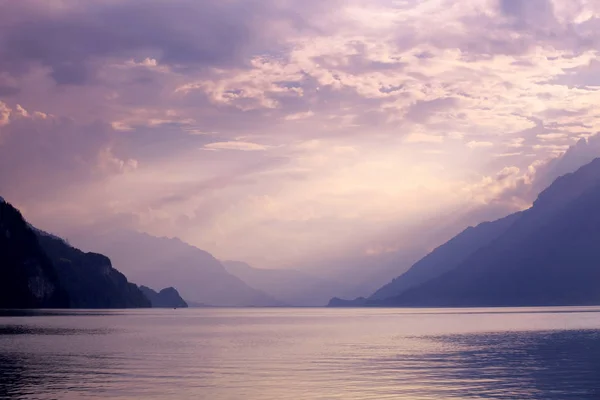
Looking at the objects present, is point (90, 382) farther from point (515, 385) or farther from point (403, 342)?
point (403, 342)

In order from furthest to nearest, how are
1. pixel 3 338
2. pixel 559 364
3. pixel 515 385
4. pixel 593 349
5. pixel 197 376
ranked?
pixel 3 338
pixel 593 349
pixel 559 364
pixel 197 376
pixel 515 385

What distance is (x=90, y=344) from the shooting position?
110 meters

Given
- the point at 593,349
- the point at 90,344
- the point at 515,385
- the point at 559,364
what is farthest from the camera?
the point at 90,344

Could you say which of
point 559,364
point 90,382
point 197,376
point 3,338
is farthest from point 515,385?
point 3,338

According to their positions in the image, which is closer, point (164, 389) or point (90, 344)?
point (164, 389)

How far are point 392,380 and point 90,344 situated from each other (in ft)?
207

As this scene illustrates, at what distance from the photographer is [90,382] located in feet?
199

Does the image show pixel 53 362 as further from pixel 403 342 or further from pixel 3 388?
pixel 403 342

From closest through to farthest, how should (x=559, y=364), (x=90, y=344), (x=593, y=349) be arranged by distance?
(x=559, y=364), (x=593, y=349), (x=90, y=344)

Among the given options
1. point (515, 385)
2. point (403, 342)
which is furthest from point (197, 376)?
point (403, 342)

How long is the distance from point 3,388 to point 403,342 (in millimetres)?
75058

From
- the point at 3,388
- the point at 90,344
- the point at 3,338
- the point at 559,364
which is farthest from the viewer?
the point at 3,338

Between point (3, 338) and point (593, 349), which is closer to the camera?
point (593, 349)

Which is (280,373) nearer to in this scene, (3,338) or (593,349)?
(593,349)
